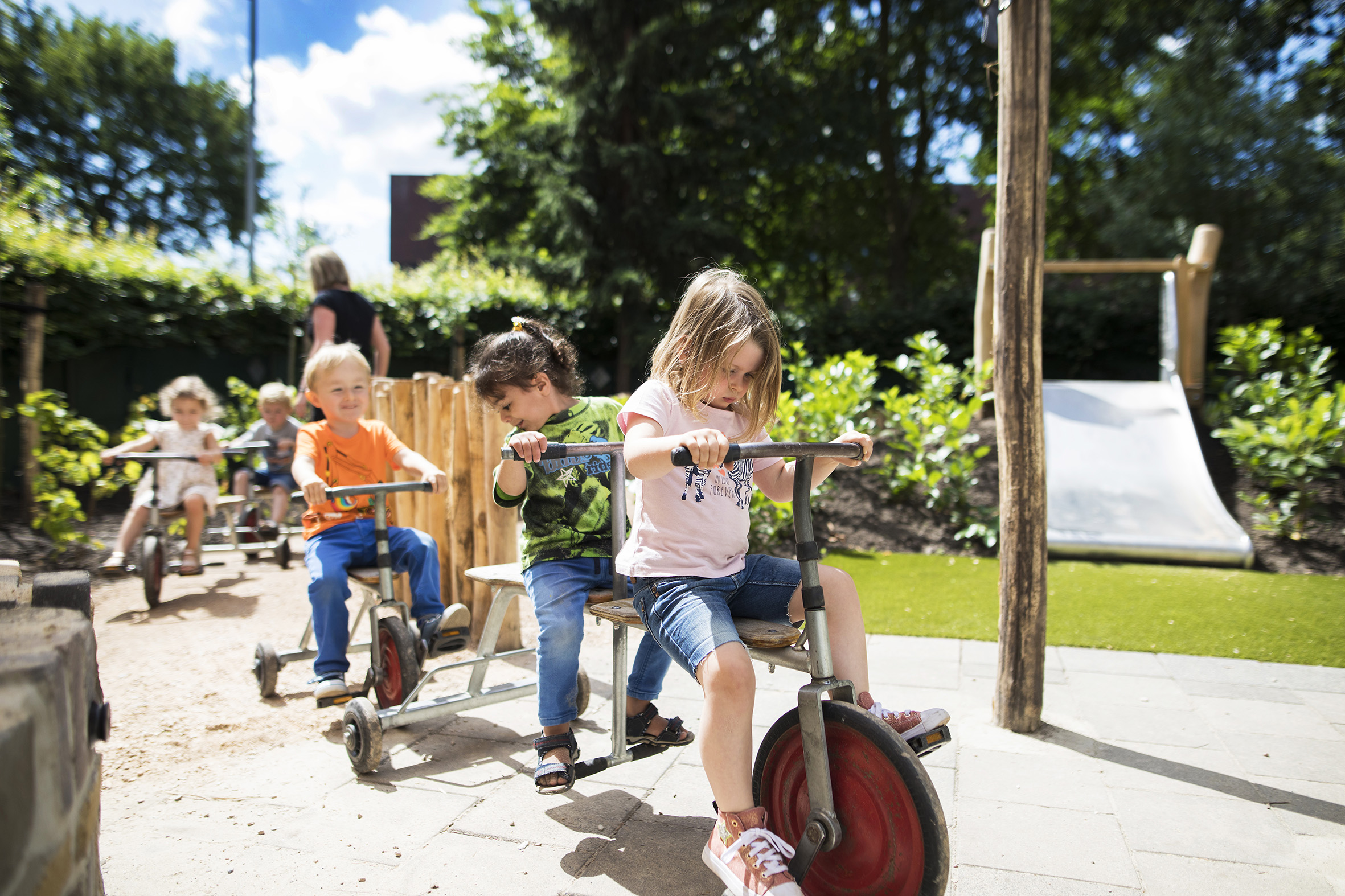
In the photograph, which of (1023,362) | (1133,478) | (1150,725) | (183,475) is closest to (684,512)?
(1023,362)

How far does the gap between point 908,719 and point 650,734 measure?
0.91 m

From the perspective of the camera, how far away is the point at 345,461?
150 inches

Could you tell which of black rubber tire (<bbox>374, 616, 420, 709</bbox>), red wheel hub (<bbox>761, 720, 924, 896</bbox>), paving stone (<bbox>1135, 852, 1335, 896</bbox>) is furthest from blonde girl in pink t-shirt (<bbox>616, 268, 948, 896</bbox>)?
black rubber tire (<bbox>374, 616, 420, 709</bbox>)

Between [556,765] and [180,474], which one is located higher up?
[180,474]

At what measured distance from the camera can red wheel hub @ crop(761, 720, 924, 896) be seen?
189cm

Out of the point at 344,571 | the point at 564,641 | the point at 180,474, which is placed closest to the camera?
the point at 564,641

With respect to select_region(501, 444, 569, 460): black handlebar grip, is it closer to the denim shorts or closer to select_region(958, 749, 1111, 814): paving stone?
the denim shorts

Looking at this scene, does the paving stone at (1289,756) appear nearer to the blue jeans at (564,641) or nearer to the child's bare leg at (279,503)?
the blue jeans at (564,641)

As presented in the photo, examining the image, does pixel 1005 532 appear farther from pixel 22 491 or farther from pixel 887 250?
pixel 887 250

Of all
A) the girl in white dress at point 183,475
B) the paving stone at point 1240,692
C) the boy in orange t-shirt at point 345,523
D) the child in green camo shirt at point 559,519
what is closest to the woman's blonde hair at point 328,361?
the boy in orange t-shirt at point 345,523

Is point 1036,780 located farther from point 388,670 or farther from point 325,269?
point 325,269

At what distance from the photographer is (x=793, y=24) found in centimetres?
1788

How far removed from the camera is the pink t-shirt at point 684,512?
232 centimetres

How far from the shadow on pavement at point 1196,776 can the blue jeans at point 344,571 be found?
258 cm
